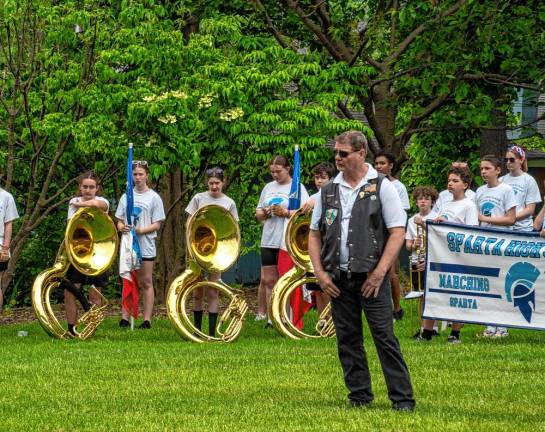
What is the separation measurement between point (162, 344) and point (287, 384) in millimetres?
3817

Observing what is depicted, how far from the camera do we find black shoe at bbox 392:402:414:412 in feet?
31.1

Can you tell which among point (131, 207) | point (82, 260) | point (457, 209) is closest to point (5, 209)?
point (82, 260)

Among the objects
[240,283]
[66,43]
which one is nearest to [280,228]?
[66,43]

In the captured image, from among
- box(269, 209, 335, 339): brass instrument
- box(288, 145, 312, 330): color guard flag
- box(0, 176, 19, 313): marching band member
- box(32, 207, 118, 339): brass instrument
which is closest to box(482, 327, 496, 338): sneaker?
box(269, 209, 335, 339): brass instrument

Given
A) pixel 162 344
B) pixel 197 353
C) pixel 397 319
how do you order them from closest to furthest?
pixel 197 353 < pixel 162 344 < pixel 397 319

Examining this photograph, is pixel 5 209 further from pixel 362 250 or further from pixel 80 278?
pixel 362 250

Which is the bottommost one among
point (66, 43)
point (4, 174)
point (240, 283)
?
point (240, 283)

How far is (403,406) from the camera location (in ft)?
31.1

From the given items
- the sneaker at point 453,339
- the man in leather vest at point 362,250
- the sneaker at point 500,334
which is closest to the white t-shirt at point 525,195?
the sneaker at point 500,334

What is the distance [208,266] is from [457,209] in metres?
2.89

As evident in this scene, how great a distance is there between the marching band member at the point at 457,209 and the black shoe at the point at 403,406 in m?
4.96

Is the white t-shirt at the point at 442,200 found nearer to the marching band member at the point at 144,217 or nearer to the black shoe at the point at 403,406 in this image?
the marching band member at the point at 144,217

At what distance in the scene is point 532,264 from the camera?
14.1m

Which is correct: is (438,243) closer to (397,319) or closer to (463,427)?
(397,319)
